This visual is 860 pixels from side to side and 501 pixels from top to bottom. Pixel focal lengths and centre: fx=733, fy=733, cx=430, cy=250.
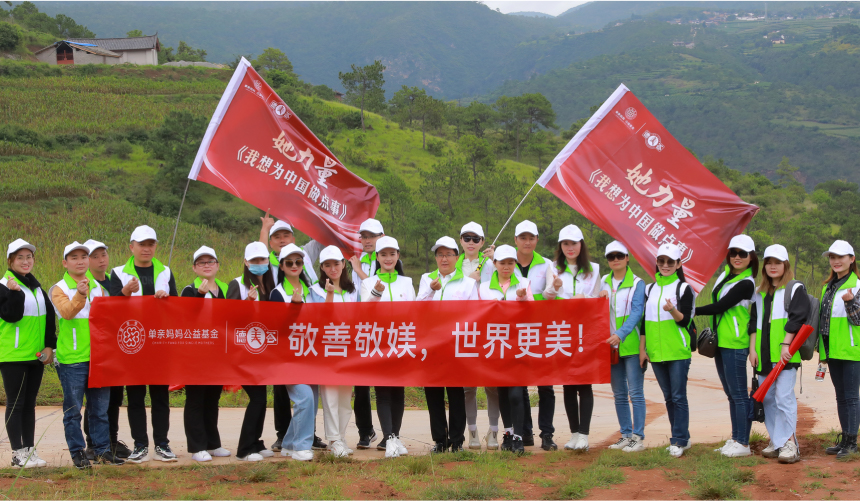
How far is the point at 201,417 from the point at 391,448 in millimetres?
1674

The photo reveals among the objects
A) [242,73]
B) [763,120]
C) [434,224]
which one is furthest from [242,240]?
[763,120]

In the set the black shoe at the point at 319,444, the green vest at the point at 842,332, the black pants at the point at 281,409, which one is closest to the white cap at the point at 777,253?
the green vest at the point at 842,332

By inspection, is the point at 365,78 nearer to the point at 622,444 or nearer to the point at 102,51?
the point at 102,51

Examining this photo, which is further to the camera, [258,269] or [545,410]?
[545,410]

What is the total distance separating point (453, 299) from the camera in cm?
671

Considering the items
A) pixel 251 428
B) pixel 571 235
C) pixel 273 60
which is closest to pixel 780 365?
pixel 571 235

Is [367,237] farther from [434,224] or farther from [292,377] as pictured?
[434,224]

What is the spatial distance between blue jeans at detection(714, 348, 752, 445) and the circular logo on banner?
510 cm

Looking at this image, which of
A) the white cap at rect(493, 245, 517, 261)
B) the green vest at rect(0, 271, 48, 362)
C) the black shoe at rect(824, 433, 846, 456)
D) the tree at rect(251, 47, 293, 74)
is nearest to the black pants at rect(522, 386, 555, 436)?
the white cap at rect(493, 245, 517, 261)

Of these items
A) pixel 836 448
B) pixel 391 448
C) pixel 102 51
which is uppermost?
pixel 102 51

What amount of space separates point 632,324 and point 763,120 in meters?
151

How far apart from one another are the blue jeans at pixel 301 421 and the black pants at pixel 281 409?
6.9 inches

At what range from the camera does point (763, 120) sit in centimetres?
14125

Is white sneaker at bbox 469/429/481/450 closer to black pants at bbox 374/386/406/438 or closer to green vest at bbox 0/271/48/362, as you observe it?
black pants at bbox 374/386/406/438
